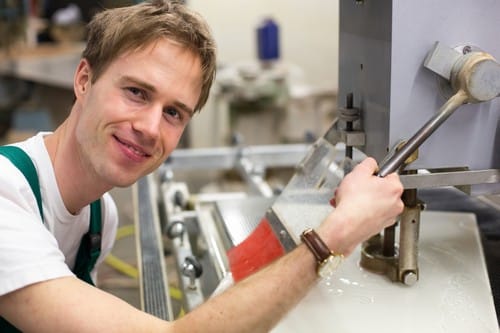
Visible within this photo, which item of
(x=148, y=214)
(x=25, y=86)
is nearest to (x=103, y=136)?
(x=148, y=214)

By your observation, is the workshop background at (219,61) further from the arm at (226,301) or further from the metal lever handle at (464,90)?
the arm at (226,301)

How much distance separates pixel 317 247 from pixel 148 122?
35 centimetres

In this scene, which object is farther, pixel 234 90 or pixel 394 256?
pixel 234 90

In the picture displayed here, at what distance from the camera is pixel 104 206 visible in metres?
1.22

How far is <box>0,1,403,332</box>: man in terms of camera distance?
2.43 feet

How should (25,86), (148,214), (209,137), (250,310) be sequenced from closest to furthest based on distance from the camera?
(250,310)
(148,214)
(25,86)
(209,137)

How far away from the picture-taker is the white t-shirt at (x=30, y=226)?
0.76 metres

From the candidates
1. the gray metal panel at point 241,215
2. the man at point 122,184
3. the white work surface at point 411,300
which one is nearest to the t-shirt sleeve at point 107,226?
the man at point 122,184

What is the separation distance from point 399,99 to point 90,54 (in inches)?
21.3

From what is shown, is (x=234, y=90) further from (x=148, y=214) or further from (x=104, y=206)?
(x=104, y=206)

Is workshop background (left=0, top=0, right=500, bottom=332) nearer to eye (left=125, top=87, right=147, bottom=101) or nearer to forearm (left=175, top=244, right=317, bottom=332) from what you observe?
forearm (left=175, top=244, right=317, bottom=332)

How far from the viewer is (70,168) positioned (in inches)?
39.8

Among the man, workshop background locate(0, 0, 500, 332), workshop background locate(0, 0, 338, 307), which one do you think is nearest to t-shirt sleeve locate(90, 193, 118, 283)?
the man

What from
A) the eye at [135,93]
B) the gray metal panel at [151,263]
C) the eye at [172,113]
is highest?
the eye at [135,93]
